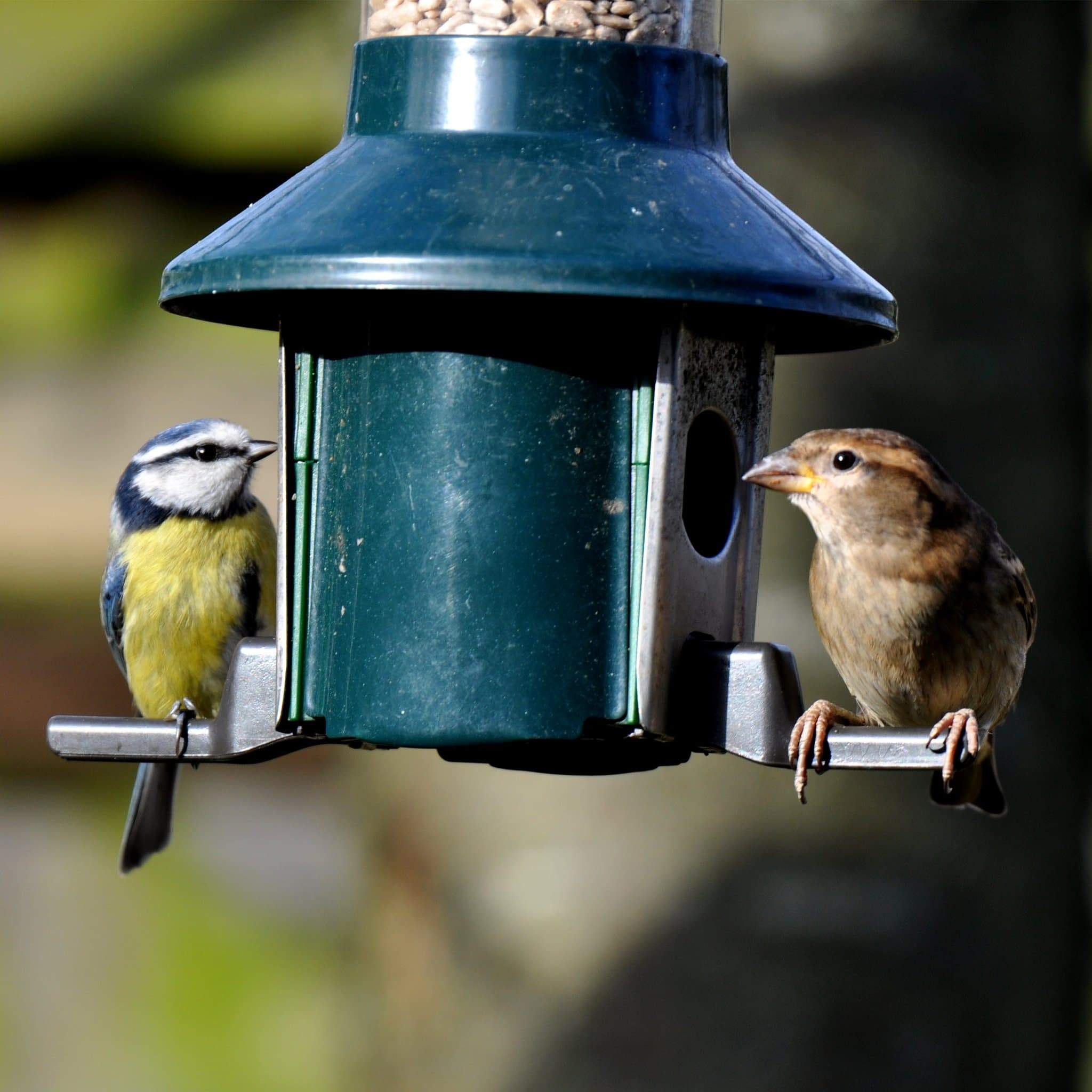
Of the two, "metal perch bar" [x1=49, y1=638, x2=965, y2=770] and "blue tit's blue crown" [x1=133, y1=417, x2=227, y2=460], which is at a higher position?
"blue tit's blue crown" [x1=133, y1=417, x2=227, y2=460]

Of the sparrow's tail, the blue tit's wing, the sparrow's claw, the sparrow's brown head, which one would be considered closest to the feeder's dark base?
the sparrow's claw

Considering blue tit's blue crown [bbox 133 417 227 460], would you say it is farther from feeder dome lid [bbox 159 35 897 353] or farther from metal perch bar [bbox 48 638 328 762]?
metal perch bar [bbox 48 638 328 762]

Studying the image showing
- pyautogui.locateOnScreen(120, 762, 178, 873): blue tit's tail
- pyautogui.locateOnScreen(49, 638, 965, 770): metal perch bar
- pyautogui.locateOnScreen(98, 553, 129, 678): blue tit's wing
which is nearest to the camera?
pyautogui.locateOnScreen(49, 638, 965, 770): metal perch bar

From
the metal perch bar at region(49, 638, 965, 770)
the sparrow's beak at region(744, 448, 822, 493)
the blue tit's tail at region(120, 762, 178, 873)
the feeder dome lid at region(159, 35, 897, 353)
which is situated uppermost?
the feeder dome lid at region(159, 35, 897, 353)

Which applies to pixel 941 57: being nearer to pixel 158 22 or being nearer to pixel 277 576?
pixel 277 576

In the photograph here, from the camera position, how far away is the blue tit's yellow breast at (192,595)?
16.9 ft

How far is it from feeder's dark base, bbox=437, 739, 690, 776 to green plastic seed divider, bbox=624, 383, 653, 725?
0.19 meters

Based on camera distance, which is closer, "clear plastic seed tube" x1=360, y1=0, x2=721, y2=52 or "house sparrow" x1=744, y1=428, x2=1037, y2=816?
"clear plastic seed tube" x1=360, y1=0, x2=721, y2=52

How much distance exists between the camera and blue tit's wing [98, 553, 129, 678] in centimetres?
530

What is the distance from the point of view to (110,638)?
17.9 ft

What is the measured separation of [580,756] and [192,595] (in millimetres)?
1608

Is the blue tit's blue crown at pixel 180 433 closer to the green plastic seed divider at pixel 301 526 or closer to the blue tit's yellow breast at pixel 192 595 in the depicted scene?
the blue tit's yellow breast at pixel 192 595

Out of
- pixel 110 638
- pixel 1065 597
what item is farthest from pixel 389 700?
pixel 1065 597

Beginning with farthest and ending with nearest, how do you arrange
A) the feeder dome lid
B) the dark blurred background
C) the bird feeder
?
the dark blurred background
the bird feeder
the feeder dome lid
